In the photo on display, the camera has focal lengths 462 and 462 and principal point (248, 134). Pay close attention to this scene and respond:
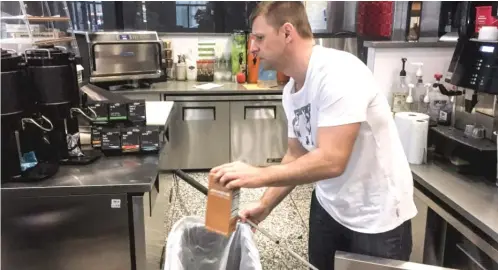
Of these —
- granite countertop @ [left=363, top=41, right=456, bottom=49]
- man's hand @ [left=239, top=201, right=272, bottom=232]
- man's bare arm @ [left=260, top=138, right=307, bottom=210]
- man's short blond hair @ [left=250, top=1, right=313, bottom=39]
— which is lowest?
man's hand @ [left=239, top=201, right=272, bottom=232]

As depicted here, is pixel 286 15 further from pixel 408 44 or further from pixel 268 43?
pixel 408 44

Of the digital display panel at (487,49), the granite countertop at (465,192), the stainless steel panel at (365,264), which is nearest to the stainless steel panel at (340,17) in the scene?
the digital display panel at (487,49)

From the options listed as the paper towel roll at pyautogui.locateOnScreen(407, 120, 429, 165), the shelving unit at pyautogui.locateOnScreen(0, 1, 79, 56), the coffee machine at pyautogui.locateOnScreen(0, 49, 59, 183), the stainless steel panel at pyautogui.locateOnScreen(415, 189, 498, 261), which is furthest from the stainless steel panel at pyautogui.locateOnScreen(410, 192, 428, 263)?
the shelving unit at pyautogui.locateOnScreen(0, 1, 79, 56)

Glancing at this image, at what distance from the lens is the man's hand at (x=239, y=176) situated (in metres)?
1.28

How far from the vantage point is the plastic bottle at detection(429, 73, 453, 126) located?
97.0 inches

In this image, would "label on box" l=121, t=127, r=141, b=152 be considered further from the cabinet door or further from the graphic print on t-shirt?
the graphic print on t-shirt

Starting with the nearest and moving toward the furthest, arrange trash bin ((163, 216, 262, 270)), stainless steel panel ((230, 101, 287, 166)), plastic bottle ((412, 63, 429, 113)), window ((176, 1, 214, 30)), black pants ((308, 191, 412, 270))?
black pants ((308, 191, 412, 270))
trash bin ((163, 216, 262, 270))
plastic bottle ((412, 63, 429, 113))
stainless steel panel ((230, 101, 287, 166))
window ((176, 1, 214, 30))

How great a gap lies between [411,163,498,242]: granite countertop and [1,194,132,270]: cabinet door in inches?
50.0

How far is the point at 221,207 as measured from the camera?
4.33 ft

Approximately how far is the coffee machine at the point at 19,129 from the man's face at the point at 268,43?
0.83 meters

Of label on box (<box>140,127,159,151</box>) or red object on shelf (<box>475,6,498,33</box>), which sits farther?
red object on shelf (<box>475,6,498,33</box>)

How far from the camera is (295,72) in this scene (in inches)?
59.9

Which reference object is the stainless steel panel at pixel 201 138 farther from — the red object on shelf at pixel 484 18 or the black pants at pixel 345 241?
the black pants at pixel 345 241

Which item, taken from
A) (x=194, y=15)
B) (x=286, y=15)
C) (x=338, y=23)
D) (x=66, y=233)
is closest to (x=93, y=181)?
(x=66, y=233)
